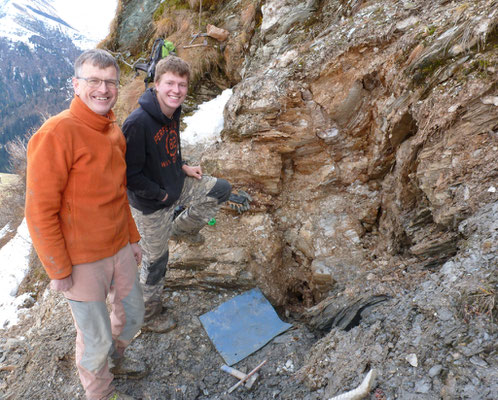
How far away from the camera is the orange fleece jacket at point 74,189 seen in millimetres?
1979

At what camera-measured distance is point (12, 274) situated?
1061cm

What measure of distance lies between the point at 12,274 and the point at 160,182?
11.0m

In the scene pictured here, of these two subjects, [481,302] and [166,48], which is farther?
[166,48]

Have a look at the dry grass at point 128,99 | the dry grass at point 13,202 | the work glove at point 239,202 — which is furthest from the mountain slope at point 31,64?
the work glove at point 239,202

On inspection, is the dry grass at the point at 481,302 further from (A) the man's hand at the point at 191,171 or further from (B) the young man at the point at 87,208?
(A) the man's hand at the point at 191,171

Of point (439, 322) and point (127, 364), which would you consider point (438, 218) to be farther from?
point (127, 364)

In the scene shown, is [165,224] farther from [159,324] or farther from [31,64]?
[31,64]

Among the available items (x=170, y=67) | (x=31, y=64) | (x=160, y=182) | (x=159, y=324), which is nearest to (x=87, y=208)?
(x=160, y=182)

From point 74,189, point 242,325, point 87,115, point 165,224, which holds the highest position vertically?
point 87,115

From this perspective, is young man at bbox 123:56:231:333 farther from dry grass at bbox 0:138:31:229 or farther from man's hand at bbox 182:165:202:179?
dry grass at bbox 0:138:31:229

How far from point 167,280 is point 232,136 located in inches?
113

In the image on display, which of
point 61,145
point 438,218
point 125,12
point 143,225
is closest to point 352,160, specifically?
point 438,218

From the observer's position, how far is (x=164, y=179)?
326 centimetres

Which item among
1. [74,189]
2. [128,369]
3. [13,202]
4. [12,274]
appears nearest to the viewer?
[74,189]
